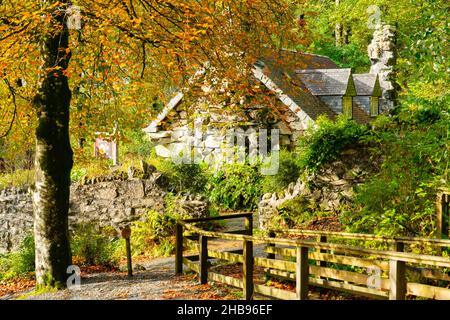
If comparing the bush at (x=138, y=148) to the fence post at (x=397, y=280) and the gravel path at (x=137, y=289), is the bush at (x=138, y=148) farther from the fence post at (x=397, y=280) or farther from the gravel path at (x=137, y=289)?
the fence post at (x=397, y=280)

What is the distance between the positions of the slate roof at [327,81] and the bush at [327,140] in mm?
5940

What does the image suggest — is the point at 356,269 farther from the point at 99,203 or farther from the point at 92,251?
the point at 99,203

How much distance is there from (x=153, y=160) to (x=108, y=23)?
39.6 ft

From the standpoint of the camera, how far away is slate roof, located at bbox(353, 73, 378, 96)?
78.9ft

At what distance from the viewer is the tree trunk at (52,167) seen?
9969 millimetres

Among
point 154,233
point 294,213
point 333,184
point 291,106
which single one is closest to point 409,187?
point 333,184

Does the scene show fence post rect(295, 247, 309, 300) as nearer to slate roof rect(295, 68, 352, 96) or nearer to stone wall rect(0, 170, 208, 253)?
stone wall rect(0, 170, 208, 253)

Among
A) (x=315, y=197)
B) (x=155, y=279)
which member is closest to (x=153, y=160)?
(x=315, y=197)

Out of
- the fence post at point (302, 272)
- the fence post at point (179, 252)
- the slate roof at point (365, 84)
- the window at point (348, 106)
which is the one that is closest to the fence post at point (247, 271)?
the fence post at point (302, 272)

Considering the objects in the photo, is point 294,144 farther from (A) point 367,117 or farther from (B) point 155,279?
(B) point 155,279

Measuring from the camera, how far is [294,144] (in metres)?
19.9

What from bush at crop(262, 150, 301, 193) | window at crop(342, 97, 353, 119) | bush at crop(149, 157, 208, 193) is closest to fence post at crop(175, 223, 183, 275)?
bush at crop(149, 157, 208, 193)

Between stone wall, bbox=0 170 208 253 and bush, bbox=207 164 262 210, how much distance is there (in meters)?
3.68

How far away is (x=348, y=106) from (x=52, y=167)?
1510 centimetres
